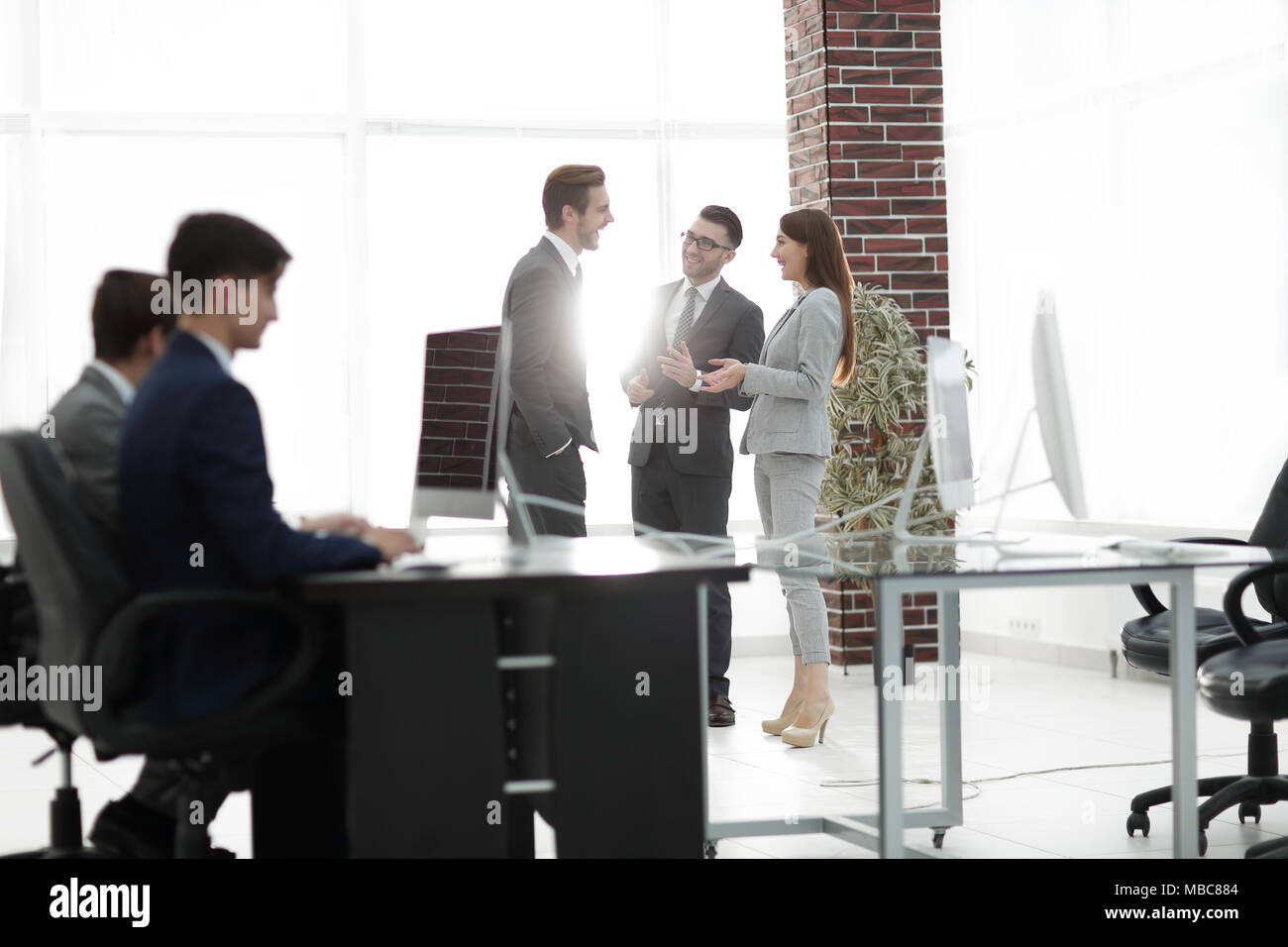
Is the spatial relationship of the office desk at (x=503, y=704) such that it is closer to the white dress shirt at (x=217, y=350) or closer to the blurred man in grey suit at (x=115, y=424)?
the white dress shirt at (x=217, y=350)

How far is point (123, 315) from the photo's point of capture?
3232mm

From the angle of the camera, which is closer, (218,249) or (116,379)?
(218,249)

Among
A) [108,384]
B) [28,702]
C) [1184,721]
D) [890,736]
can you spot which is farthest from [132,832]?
[1184,721]

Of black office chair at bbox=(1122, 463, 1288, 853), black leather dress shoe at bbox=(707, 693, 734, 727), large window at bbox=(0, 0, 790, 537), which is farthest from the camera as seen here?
large window at bbox=(0, 0, 790, 537)

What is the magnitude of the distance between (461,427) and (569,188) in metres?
1.59

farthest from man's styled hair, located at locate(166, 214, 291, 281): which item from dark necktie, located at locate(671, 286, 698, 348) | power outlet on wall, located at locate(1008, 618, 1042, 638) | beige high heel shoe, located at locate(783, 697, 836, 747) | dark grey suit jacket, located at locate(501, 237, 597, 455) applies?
power outlet on wall, located at locate(1008, 618, 1042, 638)

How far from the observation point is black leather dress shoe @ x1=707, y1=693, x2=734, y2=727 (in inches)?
216

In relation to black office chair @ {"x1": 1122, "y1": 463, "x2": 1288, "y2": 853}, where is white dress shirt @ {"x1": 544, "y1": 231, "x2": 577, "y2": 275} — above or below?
above

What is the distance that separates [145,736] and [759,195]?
5.57 metres

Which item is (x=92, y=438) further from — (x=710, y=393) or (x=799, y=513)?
(x=710, y=393)

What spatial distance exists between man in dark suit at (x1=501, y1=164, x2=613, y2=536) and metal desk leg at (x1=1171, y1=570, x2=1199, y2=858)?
198cm

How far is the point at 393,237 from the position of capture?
286 inches

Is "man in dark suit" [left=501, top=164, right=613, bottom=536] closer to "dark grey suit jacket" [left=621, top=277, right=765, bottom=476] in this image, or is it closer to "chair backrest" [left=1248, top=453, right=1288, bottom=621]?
"dark grey suit jacket" [left=621, top=277, right=765, bottom=476]
